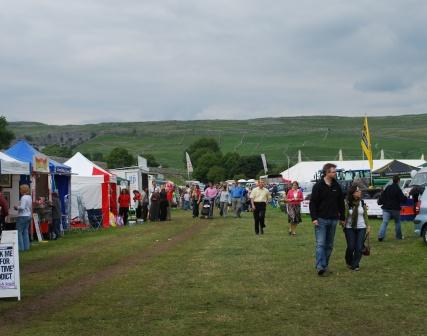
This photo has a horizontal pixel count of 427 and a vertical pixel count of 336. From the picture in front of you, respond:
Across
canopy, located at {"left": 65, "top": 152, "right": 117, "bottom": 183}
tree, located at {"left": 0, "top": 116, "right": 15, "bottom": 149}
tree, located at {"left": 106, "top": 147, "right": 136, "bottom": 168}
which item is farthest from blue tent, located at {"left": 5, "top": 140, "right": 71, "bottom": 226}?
tree, located at {"left": 106, "top": 147, "right": 136, "bottom": 168}

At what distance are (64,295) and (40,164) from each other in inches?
475

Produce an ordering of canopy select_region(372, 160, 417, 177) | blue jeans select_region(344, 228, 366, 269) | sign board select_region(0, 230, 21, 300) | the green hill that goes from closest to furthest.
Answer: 1. sign board select_region(0, 230, 21, 300)
2. blue jeans select_region(344, 228, 366, 269)
3. canopy select_region(372, 160, 417, 177)
4. the green hill

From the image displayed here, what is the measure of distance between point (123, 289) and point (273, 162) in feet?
380

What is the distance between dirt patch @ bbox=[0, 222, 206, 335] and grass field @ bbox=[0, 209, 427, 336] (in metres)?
0.02

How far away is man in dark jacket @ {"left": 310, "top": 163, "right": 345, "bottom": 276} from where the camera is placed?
37.8ft

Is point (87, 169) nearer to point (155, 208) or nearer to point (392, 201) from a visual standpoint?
point (155, 208)

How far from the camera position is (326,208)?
11.6m

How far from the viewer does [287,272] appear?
1188cm

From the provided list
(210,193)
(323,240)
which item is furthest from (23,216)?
(210,193)

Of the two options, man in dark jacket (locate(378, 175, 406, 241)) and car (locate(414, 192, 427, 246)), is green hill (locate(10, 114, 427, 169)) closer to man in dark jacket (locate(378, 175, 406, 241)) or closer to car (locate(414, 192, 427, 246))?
man in dark jacket (locate(378, 175, 406, 241))

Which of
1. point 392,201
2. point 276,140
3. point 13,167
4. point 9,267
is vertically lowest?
point 9,267

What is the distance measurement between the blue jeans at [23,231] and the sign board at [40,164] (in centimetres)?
318

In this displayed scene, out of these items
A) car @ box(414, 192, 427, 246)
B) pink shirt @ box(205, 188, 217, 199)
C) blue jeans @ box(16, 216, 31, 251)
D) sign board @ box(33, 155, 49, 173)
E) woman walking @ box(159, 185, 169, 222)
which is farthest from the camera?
woman walking @ box(159, 185, 169, 222)

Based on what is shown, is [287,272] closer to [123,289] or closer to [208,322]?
[123,289]
